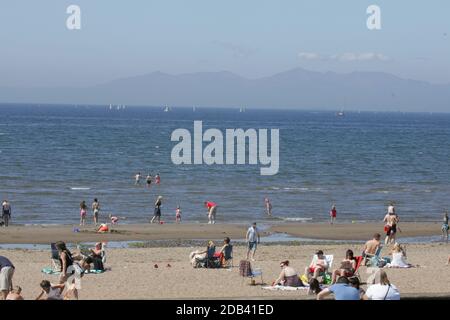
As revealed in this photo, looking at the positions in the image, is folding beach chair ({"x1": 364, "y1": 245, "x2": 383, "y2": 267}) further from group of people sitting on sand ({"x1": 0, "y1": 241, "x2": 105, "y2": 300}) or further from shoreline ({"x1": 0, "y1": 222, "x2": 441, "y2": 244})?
shoreline ({"x1": 0, "y1": 222, "x2": 441, "y2": 244})

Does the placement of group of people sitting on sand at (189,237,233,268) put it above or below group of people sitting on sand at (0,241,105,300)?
below

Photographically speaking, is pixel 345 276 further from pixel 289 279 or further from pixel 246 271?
pixel 246 271

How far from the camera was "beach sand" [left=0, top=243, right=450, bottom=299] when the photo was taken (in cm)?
1730

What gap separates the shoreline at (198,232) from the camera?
30.6 metres

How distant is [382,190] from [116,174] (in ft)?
69.1

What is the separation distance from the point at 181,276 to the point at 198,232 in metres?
13.3

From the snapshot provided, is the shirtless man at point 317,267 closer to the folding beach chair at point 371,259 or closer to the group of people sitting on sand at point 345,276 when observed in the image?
the group of people sitting on sand at point 345,276

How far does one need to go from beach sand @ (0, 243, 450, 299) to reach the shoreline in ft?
13.0

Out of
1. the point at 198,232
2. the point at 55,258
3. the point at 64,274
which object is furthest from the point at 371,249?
the point at 198,232

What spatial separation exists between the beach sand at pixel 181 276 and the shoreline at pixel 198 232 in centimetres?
396

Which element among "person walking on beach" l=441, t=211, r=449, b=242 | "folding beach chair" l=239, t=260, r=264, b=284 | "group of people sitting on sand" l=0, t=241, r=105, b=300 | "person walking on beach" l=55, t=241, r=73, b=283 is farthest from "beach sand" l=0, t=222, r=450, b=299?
"person walking on beach" l=441, t=211, r=449, b=242

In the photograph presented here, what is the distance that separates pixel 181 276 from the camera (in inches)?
781
